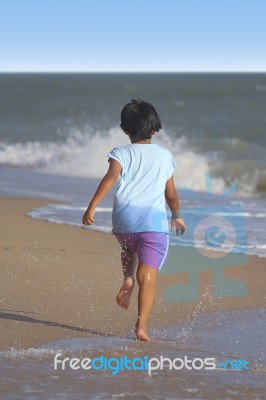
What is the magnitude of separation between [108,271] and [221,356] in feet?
7.22

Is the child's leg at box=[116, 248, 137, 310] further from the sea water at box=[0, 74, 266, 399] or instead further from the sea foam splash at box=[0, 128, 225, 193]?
the sea foam splash at box=[0, 128, 225, 193]

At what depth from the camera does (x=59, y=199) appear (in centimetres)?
1169

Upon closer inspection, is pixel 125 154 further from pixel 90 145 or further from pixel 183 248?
pixel 90 145

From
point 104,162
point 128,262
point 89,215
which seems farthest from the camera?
point 104,162

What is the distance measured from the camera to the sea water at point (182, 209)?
423cm

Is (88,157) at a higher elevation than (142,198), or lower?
lower

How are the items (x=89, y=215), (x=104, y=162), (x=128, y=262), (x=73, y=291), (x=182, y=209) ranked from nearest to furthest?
(x=89, y=215)
(x=128, y=262)
(x=73, y=291)
(x=182, y=209)
(x=104, y=162)

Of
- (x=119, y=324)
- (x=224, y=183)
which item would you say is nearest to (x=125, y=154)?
(x=119, y=324)

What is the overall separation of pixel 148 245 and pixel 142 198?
256mm

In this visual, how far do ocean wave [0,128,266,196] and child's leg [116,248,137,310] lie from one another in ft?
33.4

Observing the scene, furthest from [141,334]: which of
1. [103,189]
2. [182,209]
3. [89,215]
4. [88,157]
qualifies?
[88,157]

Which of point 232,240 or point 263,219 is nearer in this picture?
point 232,240

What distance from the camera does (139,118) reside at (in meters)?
4.98

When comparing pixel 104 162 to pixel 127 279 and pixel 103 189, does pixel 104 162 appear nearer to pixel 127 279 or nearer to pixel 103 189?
pixel 127 279
